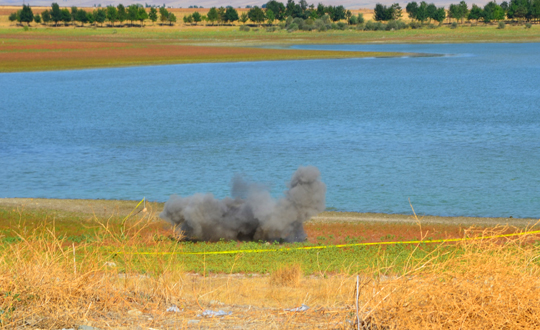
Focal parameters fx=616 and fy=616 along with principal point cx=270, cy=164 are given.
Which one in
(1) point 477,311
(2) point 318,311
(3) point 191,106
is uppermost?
(1) point 477,311

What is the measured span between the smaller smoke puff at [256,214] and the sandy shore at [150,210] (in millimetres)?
3644

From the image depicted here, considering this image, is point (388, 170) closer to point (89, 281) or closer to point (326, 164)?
point (326, 164)

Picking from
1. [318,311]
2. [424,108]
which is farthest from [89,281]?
[424,108]

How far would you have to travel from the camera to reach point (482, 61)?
85.6 meters

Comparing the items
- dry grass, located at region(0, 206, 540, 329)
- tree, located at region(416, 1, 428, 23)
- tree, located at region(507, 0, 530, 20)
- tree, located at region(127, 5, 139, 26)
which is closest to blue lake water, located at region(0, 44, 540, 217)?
dry grass, located at region(0, 206, 540, 329)

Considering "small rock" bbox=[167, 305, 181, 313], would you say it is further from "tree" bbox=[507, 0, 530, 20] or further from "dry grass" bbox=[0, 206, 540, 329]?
"tree" bbox=[507, 0, 530, 20]

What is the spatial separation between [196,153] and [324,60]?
5987 cm

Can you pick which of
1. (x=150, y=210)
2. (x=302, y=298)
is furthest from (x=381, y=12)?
(x=302, y=298)

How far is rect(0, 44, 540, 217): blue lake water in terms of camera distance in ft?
87.7

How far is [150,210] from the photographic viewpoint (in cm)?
2300

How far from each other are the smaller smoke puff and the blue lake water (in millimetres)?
5925

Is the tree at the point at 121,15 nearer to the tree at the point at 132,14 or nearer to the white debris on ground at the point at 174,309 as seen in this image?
the tree at the point at 132,14

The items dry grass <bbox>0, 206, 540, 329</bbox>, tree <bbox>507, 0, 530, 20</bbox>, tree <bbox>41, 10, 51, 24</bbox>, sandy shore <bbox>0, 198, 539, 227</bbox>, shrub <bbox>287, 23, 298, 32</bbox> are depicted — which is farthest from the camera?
tree <bbox>41, 10, 51, 24</bbox>

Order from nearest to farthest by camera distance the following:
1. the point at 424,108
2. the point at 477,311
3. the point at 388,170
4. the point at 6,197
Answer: the point at 477,311, the point at 6,197, the point at 388,170, the point at 424,108
